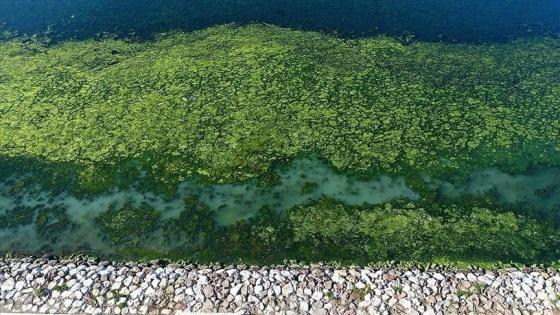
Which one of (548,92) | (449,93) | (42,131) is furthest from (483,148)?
(42,131)

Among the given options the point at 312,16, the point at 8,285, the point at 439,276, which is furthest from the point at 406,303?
the point at 312,16

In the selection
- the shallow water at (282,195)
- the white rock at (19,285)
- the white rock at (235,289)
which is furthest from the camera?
the shallow water at (282,195)

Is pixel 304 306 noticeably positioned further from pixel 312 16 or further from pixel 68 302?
pixel 312 16

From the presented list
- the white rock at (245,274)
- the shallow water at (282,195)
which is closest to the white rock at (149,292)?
the white rock at (245,274)

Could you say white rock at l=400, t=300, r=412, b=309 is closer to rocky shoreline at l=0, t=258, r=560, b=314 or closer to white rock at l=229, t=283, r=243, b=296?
rocky shoreline at l=0, t=258, r=560, b=314

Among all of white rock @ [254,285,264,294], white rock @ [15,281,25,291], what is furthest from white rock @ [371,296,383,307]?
white rock @ [15,281,25,291]

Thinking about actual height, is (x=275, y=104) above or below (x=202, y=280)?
above

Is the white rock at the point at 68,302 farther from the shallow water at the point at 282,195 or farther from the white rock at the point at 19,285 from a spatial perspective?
the shallow water at the point at 282,195
